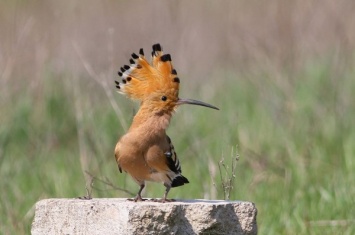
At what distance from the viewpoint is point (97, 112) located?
291 inches

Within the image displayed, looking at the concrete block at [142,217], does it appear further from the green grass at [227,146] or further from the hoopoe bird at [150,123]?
the green grass at [227,146]

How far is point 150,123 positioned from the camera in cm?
401

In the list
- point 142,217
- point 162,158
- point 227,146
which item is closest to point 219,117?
point 227,146

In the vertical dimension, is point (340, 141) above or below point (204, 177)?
above

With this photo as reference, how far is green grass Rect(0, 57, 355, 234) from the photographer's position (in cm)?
557

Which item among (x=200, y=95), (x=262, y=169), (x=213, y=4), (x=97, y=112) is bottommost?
(x=262, y=169)

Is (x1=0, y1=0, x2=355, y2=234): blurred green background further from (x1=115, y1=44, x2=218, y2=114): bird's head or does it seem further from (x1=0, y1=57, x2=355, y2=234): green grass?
(x1=115, y1=44, x2=218, y2=114): bird's head

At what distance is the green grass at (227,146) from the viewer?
18.3 ft

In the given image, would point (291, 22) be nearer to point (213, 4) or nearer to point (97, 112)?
point (97, 112)

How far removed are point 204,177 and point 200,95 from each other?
2408 millimetres

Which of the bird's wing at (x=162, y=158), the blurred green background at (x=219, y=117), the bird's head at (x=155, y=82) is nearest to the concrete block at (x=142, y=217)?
the bird's wing at (x=162, y=158)

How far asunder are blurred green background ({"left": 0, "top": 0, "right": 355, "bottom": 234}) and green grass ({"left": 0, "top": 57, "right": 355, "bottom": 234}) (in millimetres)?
12

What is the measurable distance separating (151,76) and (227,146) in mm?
2525

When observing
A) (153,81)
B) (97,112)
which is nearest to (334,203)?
(153,81)
